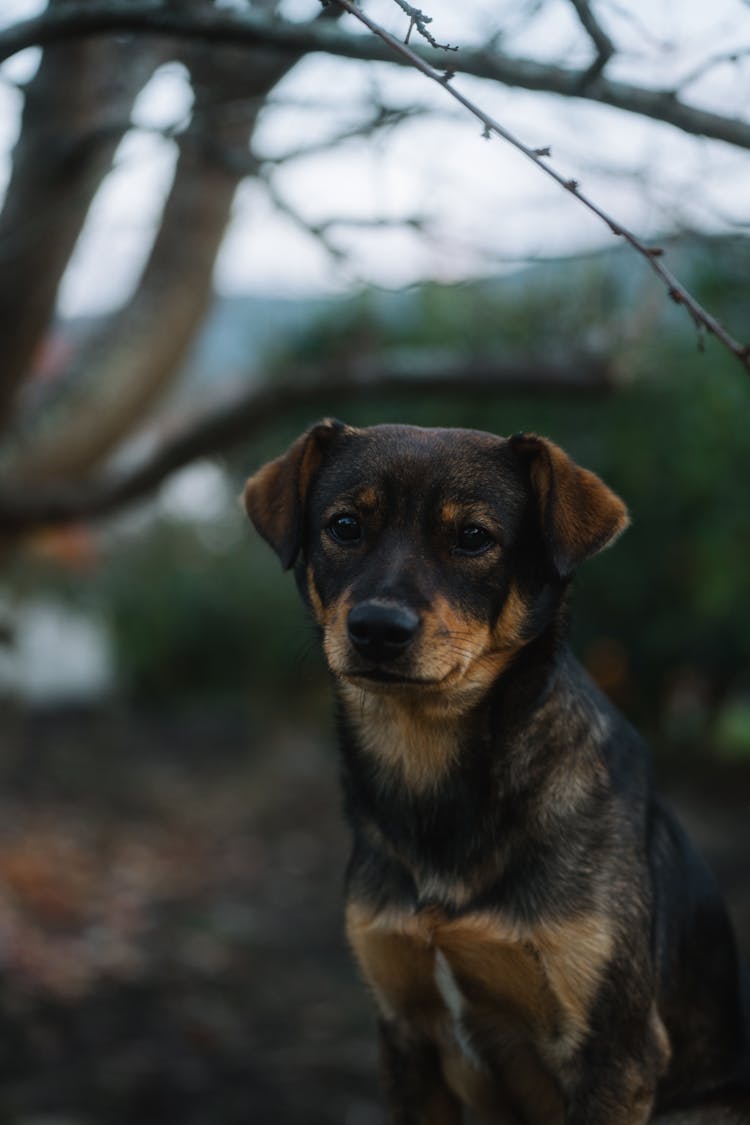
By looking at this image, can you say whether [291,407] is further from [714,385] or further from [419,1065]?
[419,1065]

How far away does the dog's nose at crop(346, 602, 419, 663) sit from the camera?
2941 mm

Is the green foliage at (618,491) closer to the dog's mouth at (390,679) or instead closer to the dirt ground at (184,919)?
the dirt ground at (184,919)

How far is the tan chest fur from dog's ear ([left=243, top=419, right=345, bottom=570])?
96 cm

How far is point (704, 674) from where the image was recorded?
10250 millimetres

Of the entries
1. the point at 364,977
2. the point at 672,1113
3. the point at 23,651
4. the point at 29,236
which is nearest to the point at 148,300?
the point at 29,236

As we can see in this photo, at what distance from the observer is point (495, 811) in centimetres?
322

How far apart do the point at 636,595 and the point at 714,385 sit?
192 cm

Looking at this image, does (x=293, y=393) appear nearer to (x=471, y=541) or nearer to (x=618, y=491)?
(x=471, y=541)

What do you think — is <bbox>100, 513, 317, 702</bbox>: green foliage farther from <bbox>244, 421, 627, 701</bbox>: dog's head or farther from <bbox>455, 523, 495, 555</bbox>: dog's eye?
<bbox>455, 523, 495, 555</bbox>: dog's eye

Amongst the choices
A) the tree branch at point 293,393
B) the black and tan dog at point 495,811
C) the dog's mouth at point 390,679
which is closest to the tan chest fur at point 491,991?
the black and tan dog at point 495,811

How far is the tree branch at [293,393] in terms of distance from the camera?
6848 millimetres

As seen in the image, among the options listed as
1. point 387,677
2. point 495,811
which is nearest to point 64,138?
point 387,677

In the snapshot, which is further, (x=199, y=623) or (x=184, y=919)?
(x=199, y=623)

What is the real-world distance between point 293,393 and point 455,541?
3.77 metres
